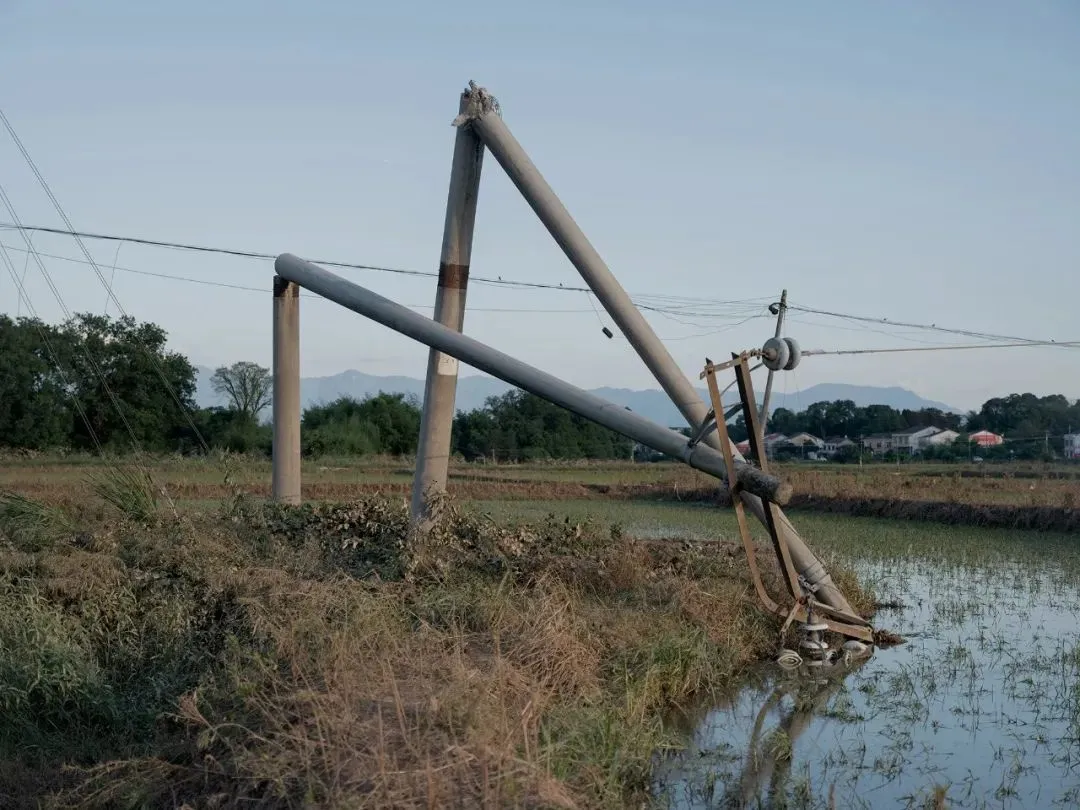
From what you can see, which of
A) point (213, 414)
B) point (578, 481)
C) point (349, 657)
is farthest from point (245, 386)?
point (349, 657)

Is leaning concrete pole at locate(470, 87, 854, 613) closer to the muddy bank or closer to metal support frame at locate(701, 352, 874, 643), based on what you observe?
metal support frame at locate(701, 352, 874, 643)

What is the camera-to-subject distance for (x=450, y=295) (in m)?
11.5

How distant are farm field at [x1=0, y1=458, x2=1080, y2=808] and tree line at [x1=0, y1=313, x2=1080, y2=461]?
21.8 meters

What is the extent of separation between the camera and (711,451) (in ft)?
30.6

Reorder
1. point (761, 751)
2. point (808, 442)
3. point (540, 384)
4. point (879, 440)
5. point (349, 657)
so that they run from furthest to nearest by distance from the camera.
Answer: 1. point (879, 440)
2. point (808, 442)
3. point (540, 384)
4. point (761, 751)
5. point (349, 657)

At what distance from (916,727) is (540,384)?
14.2 feet

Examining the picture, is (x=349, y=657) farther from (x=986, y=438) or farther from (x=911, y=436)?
(x=911, y=436)

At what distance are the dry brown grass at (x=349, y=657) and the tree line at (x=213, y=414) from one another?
71.8ft

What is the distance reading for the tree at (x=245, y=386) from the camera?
51938mm

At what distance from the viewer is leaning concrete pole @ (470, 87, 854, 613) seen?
31.7 feet

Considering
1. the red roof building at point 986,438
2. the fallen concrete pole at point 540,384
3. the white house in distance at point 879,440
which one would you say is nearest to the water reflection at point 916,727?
the fallen concrete pole at point 540,384

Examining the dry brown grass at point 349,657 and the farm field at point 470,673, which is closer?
the dry brown grass at point 349,657

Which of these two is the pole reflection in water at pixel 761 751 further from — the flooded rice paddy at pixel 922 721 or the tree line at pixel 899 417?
the tree line at pixel 899 417

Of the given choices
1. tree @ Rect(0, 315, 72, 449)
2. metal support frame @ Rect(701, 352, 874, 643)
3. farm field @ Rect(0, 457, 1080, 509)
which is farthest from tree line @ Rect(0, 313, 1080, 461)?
metal support frame @ Rect(701, 352, 874, 643)
